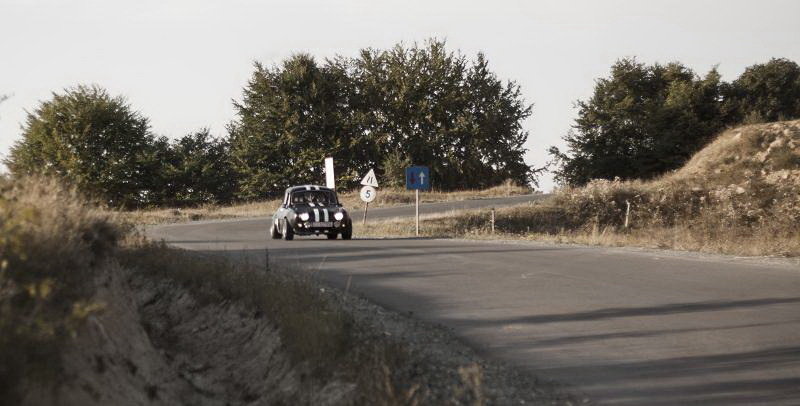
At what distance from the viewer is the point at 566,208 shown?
1715 inches

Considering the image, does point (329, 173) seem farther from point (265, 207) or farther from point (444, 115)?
point (444, 115)

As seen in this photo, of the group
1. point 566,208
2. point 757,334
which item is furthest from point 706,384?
point 566,208

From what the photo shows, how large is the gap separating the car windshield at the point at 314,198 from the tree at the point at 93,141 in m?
36.8

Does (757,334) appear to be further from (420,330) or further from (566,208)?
(566,208)

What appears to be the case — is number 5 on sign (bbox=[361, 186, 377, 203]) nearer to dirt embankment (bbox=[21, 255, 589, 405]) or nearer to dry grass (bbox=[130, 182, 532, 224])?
dry grass (bbox=[130, 182, 532, 224])

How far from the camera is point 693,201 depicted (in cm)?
4372

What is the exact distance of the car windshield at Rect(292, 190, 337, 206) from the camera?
28.7m

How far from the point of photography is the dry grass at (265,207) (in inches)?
1909

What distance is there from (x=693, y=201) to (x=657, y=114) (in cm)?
2163

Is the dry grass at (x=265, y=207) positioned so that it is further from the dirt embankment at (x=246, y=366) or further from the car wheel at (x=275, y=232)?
the dirt embankment at (x=246, y=366)

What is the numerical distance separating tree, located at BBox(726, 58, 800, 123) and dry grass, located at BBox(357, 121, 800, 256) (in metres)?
17.1

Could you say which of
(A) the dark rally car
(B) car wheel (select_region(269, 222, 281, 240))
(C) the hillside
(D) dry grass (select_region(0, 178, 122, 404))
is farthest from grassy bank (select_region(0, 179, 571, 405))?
(C) the hillside

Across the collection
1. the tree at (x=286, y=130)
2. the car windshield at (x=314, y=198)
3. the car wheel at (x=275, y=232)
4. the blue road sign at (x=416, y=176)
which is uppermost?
the tree at (x=286, y=130)

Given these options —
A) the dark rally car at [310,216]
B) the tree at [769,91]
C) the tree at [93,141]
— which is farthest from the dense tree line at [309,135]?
the dark rally car at [310,216]
